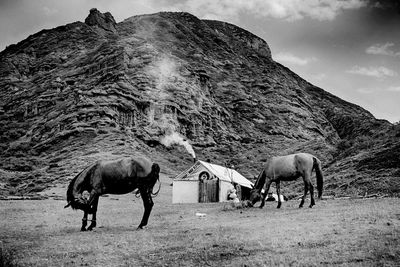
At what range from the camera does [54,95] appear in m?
133

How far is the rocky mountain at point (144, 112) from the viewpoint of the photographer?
95688 mm

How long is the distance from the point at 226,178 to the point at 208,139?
290 feet

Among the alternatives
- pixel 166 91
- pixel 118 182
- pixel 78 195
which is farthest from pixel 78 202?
pixel 166 91

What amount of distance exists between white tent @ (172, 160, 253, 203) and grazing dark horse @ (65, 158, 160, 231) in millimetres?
23346

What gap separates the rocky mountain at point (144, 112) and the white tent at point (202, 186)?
18.2 meters

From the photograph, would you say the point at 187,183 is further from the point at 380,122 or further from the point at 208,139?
the point at 380,122

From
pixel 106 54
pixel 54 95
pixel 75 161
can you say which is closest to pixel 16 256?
pixel 75 161

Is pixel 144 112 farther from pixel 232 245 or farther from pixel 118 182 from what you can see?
pixel 232 245

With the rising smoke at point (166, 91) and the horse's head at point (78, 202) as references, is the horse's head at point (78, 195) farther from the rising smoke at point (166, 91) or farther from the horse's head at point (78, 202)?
the rising smoke at point (166, 91)

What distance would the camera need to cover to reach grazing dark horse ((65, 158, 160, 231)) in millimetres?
16141

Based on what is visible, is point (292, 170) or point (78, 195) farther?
point (292, 170)

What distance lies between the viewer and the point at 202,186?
131 ft

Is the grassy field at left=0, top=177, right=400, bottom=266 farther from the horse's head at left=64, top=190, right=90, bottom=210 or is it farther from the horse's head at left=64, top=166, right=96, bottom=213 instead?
the horse's head at left=64, top=166, right=96, bottom=213

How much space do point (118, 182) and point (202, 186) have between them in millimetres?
23928
